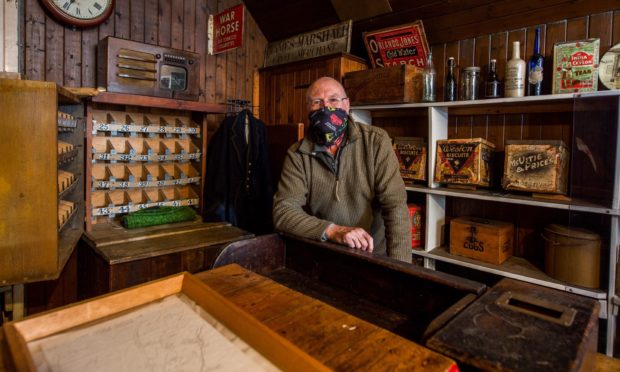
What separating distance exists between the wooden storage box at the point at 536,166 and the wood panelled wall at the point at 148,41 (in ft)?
7.93

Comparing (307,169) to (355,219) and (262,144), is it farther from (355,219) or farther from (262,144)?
(262,144)

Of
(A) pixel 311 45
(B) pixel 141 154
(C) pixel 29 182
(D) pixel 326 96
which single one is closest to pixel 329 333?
(C) pixel 29 182

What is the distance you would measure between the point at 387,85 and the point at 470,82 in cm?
57

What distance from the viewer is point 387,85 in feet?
9.82

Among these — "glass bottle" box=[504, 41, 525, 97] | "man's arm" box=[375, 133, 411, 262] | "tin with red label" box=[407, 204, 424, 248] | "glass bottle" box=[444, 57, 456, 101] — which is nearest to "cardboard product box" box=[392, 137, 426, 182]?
"tin with red label" box=[407, 204, 424, 248]

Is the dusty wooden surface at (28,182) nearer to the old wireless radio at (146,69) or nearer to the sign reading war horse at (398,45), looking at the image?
the old wireless radio at (146,69)

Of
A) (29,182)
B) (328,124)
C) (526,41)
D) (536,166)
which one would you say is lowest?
(29,182)

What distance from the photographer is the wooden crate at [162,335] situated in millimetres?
681

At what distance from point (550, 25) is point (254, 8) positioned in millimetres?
2485

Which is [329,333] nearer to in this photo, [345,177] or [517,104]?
[345,177]

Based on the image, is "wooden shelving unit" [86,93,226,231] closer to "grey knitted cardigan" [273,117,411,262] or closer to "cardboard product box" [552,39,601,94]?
"grey knitted cardigan" [273,117,411,262]

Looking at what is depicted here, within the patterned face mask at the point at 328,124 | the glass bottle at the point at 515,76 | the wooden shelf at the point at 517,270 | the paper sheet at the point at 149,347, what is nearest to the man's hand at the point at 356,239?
the patterned face mask at the point at 328,124

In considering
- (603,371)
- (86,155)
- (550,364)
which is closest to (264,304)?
(550,364)

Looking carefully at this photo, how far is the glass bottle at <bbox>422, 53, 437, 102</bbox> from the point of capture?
9.59ft
